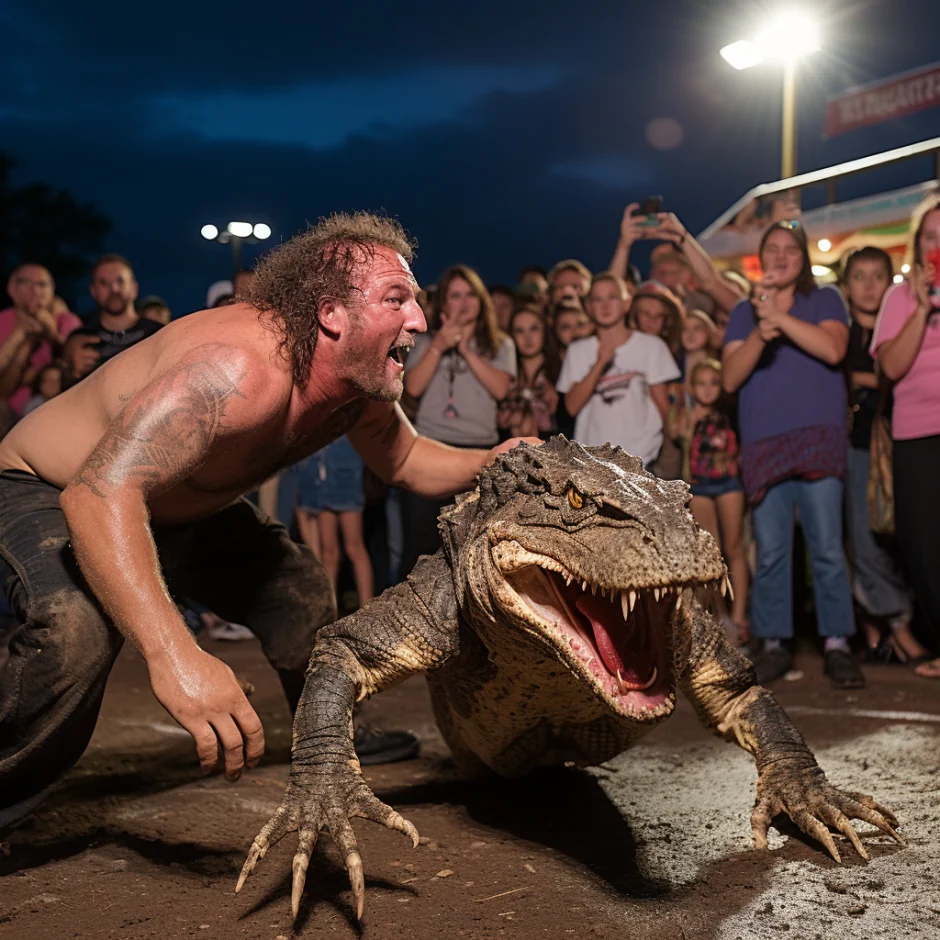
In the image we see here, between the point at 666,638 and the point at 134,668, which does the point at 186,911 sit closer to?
the point at 666,638

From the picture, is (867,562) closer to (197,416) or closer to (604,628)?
Result: (604,628)

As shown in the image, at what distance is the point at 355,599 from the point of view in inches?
289

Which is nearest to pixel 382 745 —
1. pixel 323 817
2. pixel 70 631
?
pixel 323 817

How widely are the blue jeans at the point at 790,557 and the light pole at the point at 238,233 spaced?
9085 mm

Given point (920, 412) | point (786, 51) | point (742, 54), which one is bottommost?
point (920, 412)

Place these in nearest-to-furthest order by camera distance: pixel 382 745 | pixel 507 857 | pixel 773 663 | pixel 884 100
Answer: pixel 507 857 < pixel 382 745 < pixel 773 663 < pixel 884 100

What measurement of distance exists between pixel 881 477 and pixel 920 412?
1.40 ft

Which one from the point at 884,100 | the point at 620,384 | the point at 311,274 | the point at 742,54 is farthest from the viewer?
the point at 884,100

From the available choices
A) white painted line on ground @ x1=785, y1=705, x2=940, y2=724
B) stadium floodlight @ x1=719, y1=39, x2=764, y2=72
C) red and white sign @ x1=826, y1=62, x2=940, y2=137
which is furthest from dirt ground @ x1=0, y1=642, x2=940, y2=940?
red and white sign @ x1=826, y1=62, x2=940, y2=137

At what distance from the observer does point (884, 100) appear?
14.3 m

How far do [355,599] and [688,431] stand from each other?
9.77 feet

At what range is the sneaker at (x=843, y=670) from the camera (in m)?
4.61

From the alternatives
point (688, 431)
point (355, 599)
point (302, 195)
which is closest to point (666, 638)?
point (688, 431)

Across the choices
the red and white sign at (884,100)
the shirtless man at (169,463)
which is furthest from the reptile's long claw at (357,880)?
the red and white sign at (884,100)
